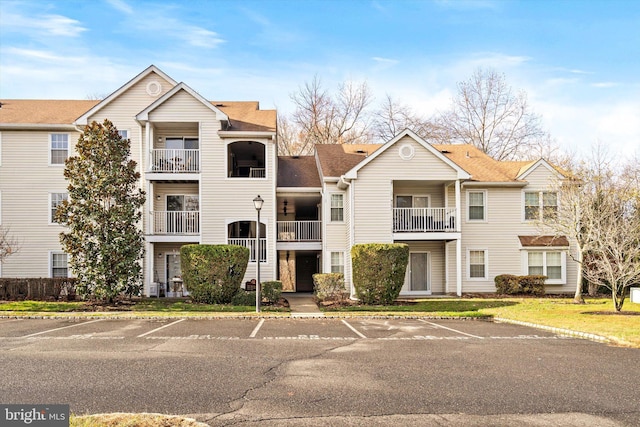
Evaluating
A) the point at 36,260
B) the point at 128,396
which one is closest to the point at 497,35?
the point at 128,396

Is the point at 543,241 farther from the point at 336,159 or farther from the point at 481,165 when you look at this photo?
the point at 336,159

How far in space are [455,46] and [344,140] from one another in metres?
23.6

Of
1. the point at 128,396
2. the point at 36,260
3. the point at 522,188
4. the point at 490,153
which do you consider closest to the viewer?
the point at 128,396

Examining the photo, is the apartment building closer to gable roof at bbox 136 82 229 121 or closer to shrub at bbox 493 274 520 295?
gable roof at bbox 136 82 229 121

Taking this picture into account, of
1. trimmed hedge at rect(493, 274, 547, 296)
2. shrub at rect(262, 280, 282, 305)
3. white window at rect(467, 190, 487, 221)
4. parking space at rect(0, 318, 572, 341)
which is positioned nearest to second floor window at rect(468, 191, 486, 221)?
white window at rect(467, 190, 487, 221)

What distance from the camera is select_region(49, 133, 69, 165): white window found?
24.1 meters

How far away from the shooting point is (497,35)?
18.1m

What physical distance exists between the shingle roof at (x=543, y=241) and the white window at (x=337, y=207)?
8.44 metres

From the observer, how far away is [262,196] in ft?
78.5

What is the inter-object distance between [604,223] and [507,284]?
6.25 metres

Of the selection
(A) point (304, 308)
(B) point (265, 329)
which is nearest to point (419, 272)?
(A) point (304, 308)

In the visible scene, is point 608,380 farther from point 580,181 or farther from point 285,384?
point 580,181

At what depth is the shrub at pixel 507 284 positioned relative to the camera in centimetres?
2405

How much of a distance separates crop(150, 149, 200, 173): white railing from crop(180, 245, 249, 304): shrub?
544 centimetres
